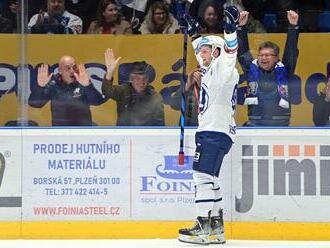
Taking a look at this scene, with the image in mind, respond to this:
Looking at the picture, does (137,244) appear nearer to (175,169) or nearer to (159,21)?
(175,169)

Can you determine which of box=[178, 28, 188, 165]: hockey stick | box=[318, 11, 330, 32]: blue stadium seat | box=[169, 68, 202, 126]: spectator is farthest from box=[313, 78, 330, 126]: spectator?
box=[178, 28, 188, 165]: hockey stick

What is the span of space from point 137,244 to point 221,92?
142 centimetres

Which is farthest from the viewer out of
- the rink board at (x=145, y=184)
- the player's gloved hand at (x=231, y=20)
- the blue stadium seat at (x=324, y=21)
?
the blue stadium seat at (x=324, y=21)

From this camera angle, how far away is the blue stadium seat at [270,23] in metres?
8.55

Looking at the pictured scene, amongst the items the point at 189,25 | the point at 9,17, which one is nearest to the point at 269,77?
the point at 189,25

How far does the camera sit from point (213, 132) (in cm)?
797

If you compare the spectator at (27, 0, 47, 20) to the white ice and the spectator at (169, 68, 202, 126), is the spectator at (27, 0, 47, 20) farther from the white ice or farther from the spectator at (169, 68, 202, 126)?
the white ice

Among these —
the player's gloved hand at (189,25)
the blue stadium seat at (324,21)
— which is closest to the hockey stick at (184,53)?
the player's gloved hand at (189,25)

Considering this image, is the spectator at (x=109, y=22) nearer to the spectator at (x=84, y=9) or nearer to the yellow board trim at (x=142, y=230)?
the spectator at (x=84, y=9)

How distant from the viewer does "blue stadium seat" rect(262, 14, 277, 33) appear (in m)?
8.55

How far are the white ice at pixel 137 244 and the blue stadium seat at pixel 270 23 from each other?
6.02 ft

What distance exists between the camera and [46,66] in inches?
340

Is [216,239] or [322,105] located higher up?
[322,105]

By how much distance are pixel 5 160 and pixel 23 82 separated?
2.35ft
